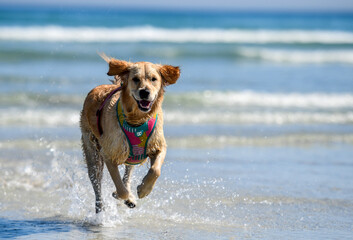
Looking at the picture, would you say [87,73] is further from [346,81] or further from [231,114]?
[346,81]

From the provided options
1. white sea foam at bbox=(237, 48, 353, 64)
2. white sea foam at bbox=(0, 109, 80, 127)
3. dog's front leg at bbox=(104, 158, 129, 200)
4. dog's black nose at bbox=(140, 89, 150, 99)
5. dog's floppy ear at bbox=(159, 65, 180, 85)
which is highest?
white sea foam at bbox=(237, 48, 353, 64)

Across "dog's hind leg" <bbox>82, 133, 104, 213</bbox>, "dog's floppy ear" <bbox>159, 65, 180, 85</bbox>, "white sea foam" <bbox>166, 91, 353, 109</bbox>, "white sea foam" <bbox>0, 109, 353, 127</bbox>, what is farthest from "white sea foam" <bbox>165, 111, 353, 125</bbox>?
"dog's floppy ear" <bbox>159, 65, 180, 85</bbox>

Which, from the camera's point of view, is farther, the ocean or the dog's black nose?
the ocean

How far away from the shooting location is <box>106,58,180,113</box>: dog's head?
454 cm

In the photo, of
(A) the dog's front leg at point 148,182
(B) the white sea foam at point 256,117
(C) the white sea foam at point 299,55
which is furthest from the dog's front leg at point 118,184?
(C) the white sea foam at point 299,55

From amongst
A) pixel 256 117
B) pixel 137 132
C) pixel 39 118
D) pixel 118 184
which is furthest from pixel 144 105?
pixel 256 117

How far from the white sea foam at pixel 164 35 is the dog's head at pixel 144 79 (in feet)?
74.9

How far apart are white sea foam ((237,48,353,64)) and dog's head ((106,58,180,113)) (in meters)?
17.2

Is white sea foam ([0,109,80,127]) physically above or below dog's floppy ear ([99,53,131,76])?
below

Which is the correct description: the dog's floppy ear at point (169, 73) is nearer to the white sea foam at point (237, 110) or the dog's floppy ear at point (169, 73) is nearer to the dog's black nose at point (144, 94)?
the dog's black nose at point (144, 94)

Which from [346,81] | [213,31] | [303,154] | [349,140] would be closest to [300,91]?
[346,81]

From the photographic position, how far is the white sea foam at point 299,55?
2198cm

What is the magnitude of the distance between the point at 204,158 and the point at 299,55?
55.3 feet

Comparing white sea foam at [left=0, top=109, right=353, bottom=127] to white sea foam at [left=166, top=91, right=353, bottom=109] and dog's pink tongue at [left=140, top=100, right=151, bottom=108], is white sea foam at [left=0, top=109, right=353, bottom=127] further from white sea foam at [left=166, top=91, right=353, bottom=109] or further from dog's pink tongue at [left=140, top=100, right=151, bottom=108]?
dog's pink tongue at [left=140, top=100, right=151, bottom=108]
